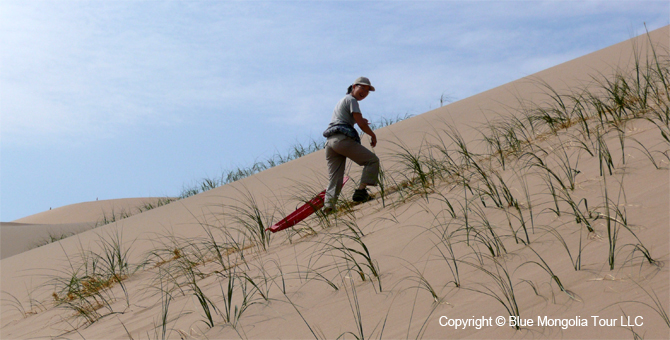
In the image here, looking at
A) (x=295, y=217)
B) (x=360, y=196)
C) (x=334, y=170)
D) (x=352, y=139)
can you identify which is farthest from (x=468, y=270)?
(x=334, y=170)

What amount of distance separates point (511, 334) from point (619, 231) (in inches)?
39.0

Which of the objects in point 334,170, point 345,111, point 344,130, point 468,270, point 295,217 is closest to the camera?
point 468,270

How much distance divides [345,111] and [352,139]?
34 cm

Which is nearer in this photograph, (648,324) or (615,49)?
(648,324)

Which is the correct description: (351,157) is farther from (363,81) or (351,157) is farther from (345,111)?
(363,81)

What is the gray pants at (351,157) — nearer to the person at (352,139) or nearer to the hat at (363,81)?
the person at (352,139)

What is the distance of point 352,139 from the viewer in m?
5.84

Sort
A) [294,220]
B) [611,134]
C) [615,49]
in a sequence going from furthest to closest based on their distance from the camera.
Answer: [615,49]
[294,220]
[611,134]

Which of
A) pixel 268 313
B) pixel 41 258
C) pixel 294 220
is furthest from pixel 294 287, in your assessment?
pixel 41 258

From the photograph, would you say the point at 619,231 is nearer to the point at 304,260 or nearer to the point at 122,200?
the point at 304,260

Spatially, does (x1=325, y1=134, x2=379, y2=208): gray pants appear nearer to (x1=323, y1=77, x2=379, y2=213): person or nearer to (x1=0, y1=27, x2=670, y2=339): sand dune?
(x1=323, y1=77, x2=379, y2=213): person

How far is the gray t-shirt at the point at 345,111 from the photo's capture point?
5.82m

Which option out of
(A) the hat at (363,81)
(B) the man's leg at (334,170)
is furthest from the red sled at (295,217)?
(A) the hat at (363,81)

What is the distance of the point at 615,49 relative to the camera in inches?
449
